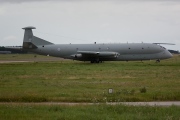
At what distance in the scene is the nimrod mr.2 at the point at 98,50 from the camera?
62.2 metres

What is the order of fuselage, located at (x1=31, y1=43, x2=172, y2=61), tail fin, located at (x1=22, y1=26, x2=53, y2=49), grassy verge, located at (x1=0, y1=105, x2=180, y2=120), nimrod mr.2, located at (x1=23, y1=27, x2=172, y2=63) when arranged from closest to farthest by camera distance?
grassy verge, located at (x1=0, y1=105, x2=180, y2=120) → nimrod mr.2, located at (x1=23, y1=27, x2=172, y2=63) → fuselage, located at (x1=31, y1=43, x2=172, y2=61) → tail fin, located at (x1=22, y1=26, x2=53, y2=49)

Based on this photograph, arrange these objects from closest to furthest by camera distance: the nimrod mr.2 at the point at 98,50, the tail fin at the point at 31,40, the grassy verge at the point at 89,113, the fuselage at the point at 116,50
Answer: the grassy verge at the point at 89,113 < the nimrod mr.2 at the point at 98,50 < the fuselage at the point at 116,50 < the tail fin at the point at 31,40

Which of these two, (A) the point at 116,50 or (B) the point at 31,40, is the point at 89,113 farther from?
(B) the point at 31,40

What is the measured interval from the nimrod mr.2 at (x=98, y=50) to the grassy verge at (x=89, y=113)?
45837 mm

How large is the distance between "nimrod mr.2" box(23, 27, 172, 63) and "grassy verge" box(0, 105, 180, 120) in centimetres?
4584

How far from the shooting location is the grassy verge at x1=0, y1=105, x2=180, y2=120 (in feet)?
42.8

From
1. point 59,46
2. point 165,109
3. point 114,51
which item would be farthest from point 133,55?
point 165,109

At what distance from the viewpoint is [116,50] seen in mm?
62812

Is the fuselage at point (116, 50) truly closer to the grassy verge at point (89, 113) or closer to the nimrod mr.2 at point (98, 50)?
the nimrod mr.2 at point (98, 50)

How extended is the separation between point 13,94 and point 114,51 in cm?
4361

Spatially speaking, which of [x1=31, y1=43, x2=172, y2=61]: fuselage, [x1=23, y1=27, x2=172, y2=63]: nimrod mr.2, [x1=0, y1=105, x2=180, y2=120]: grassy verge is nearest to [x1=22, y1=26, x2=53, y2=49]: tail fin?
[x1=23, y1=27, x2=172, y2=63]: nimrod mr.2

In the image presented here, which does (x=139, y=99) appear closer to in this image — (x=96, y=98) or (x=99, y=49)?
(x=96, y=98)

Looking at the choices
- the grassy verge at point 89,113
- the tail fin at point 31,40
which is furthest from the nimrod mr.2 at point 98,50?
the grassy verge at point 89,113

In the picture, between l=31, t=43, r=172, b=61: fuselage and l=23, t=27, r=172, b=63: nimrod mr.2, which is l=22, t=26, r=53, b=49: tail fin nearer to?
l=23, t=27, r=172, b=63: nimrod mr.2
